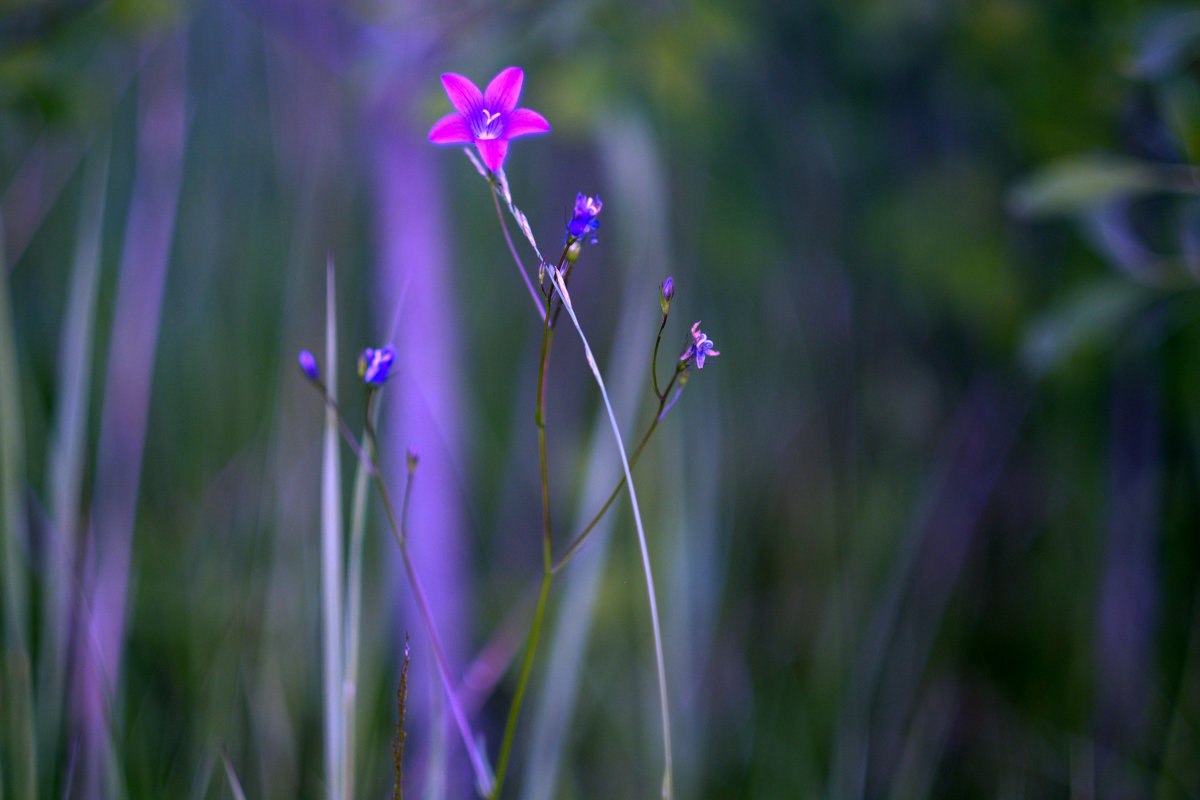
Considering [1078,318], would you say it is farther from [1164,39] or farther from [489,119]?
[489,119]

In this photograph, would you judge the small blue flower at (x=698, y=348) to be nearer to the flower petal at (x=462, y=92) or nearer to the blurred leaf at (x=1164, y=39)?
the flower petal at (x=462, y=92)

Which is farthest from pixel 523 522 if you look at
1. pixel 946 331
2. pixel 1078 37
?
pixel 1078 37

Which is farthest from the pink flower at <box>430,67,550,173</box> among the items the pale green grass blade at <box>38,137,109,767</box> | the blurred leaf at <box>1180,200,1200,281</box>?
the blurred leaf at <box>1180,200,1200,281</box>

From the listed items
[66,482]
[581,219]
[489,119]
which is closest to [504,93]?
[489,119]

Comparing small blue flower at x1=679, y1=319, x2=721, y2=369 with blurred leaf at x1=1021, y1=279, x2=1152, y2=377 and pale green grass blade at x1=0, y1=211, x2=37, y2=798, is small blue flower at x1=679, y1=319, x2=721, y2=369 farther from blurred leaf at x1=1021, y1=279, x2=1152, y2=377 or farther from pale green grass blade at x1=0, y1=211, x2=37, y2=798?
pale green grass blade at x1=0, y1=211, x2=37, y2=798

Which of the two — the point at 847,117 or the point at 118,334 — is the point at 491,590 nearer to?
the point at 118,334

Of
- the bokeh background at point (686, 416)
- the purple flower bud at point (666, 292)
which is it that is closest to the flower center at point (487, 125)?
the purple flower bud at point (666, 292)
